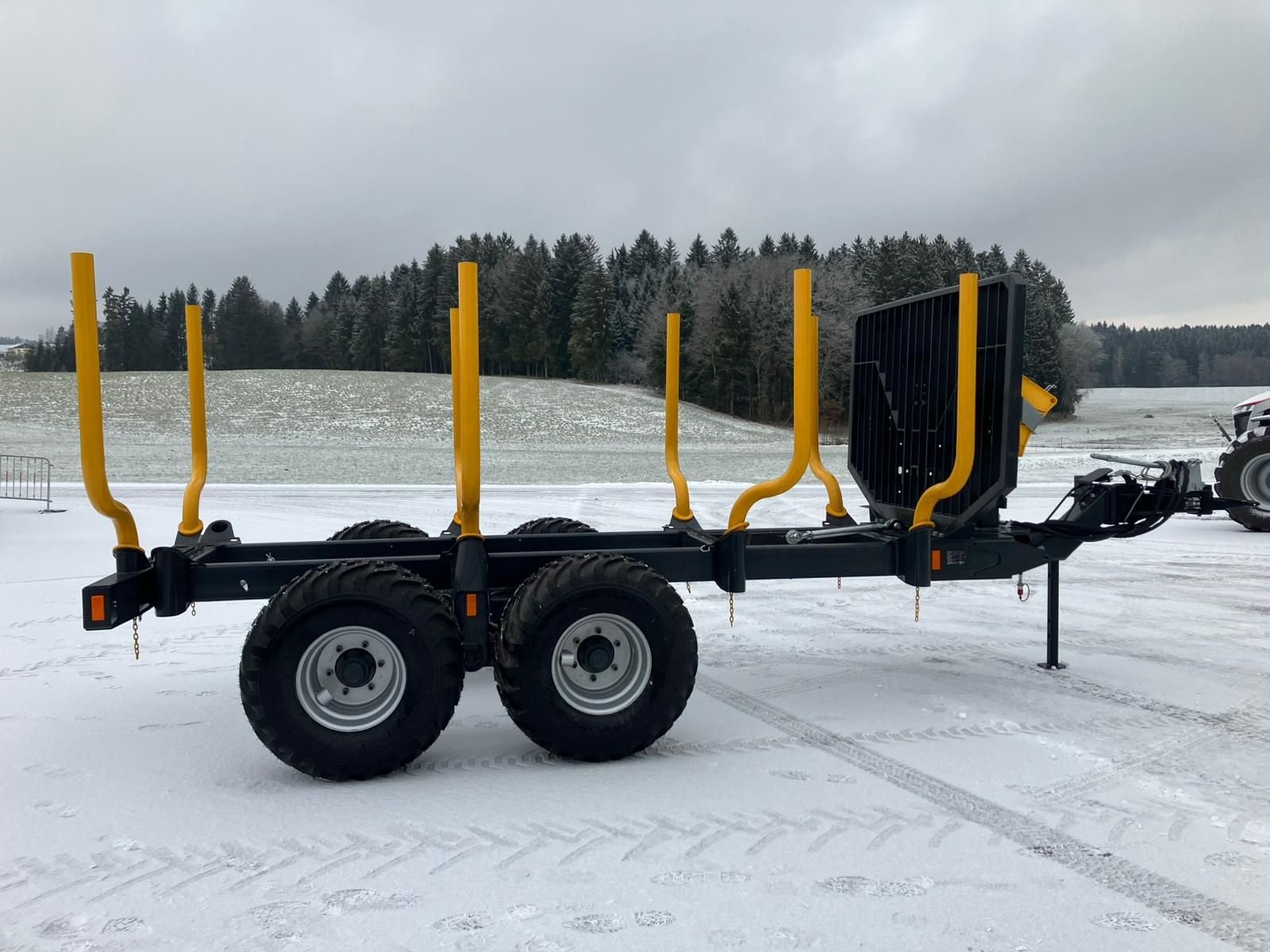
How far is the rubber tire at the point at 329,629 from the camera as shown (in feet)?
13.7

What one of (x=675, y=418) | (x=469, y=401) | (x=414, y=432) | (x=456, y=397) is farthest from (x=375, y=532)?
(x=414, y=432)

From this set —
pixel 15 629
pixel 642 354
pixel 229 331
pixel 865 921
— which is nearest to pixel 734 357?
pixel 642 354

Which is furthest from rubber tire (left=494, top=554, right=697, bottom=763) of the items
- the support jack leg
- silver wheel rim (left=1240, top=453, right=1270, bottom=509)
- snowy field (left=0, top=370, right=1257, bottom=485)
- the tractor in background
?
snowy field (left=0, top=370, right=1257, bottom=485)

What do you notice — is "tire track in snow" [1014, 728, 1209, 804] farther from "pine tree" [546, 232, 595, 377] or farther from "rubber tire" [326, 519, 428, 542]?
"pine tree" [546, 232, 595, 377]

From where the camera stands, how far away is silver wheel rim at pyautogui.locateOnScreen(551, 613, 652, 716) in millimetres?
4508

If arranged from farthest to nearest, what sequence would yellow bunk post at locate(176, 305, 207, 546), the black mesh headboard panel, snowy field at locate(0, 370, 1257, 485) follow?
snowy field at locate(0, 370, 1257, 485), yellow bunk post at locate(176, 305, 207, 546), the black mesh headboard panel

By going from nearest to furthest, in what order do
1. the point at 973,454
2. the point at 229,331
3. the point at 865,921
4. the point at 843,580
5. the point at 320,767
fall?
the point at 865,921
the point at 320,767
the point at 973,454
the point at 843,580
the point at 229,331

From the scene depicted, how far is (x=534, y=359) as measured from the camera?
67.4 metres

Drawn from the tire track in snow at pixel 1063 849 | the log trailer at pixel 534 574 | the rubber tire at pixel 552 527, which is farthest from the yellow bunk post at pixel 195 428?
the tire track in snow at pixel 1063 849

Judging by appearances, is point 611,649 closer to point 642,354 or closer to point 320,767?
point 320,767

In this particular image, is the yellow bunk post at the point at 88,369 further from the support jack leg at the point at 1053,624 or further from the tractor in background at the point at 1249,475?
the tractor in background at the point at 1249,475

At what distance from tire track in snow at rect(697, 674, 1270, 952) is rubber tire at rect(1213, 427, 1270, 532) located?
9.57 meters

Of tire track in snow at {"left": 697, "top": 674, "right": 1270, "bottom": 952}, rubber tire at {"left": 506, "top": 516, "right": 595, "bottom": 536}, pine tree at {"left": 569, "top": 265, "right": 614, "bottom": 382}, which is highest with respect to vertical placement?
pine tree at {"left": 569, "top": 265, "right": 614, "bottom": 382}

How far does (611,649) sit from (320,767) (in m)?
1.33
